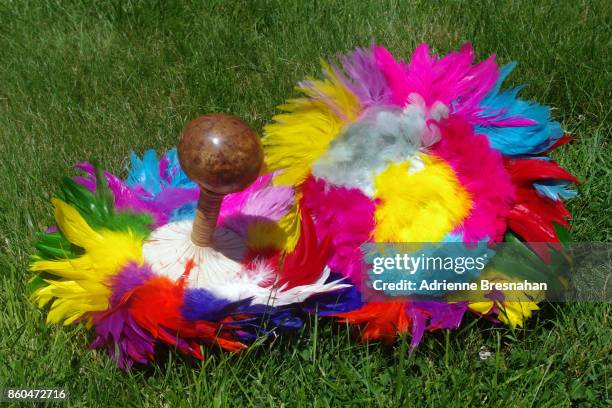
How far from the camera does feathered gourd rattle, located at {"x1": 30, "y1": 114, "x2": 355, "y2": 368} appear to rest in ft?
3.64

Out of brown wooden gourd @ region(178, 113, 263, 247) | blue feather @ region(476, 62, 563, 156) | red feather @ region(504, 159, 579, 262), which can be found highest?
brown wooden gourd @ region(178, 113, 263, 247)

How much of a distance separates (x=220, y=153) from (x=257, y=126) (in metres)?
0.88

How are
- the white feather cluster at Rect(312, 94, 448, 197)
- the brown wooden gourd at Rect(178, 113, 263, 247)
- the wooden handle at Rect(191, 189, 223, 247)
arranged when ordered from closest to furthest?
the brown wooden gourd at Rect(178, 113, 263, 247)
the wooden handle at Rect(191, 189, 223, 247)
the white feather cluster at Rect(312, 94, 448, 197)

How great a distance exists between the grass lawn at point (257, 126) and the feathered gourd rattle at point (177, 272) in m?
0.07

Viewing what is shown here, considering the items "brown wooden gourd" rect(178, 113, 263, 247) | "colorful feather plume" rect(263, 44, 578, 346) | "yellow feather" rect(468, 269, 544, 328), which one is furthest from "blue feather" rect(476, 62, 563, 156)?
"brown wooden gourd" rect(178, 113, 263, 247)

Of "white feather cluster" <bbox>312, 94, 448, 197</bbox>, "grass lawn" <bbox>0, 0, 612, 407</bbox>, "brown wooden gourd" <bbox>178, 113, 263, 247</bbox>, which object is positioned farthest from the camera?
"white feather cluster" <bbox>312, 94, 448, 197</bbox>

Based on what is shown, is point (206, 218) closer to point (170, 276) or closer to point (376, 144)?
point (170, 276)

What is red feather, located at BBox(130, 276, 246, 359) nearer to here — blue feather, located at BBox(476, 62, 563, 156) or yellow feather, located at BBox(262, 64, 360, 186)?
yellow feather, located at BBox(262, 64, 360, 186)

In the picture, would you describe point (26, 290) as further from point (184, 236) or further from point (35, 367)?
point (184, 236)

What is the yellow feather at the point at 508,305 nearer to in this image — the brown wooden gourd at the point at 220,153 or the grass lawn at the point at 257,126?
the grass lawn at the point at 257,126

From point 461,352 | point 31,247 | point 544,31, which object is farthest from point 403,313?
point 544,31

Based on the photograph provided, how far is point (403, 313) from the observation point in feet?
3.86

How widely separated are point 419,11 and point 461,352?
1.29 m

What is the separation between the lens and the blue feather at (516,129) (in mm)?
1303
